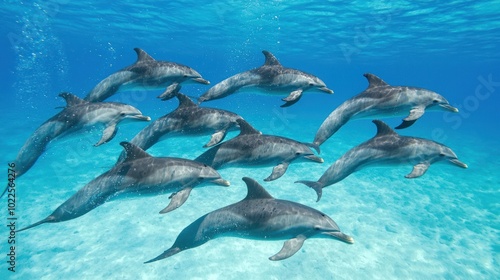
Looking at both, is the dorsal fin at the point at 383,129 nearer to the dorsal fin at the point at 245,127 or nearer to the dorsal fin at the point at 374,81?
the dorsal fin at the point at 374,81

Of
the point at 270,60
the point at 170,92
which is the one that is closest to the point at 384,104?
the point at 270,60

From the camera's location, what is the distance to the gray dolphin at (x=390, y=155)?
696cm

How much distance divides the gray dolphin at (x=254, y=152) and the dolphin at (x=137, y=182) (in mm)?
633

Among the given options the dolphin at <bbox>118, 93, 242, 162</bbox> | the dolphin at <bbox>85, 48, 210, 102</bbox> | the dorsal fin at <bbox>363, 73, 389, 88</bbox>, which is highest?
the dolphin at <bbox>85, 48, 210, 102</bbox>

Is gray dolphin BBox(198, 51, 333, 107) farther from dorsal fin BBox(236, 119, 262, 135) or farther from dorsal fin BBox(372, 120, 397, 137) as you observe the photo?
dorsal fin BBox(372, 120, 397, 137)

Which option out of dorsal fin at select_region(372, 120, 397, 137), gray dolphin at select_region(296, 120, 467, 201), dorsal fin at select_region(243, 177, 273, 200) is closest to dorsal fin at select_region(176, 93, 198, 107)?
dorsal fin at select_region(243, 177, 273, 200)

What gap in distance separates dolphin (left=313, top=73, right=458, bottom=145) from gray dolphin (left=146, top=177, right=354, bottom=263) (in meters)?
1.95

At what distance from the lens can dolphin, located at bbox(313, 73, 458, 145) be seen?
7.18 metres

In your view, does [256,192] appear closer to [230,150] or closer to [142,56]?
[230,150]

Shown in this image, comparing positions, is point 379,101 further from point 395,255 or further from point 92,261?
point 92,261

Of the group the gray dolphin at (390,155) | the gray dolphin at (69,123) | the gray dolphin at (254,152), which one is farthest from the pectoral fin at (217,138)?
the gray dolphin at (390,155)

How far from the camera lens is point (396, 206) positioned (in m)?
14.0

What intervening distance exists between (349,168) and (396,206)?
27.6ft

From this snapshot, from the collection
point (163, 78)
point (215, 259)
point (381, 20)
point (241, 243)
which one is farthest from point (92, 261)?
point (381, 20)
